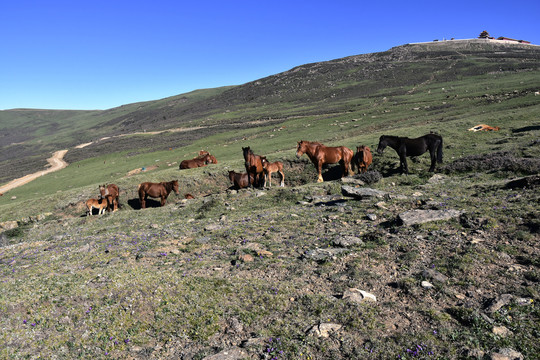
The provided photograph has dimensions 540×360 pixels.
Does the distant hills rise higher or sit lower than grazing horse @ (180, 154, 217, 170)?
higher

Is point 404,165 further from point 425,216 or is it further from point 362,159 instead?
point 425,216

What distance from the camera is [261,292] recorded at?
591 cm

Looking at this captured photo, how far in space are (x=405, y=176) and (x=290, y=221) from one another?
819 centimetres

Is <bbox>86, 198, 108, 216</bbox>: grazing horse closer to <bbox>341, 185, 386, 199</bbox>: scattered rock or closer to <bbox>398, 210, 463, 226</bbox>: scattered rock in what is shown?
<bbox>341, 185, 386, 199</bbox>: scattered rock

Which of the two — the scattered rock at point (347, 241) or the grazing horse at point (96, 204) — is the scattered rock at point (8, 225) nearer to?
the grazing horse at point (96, 204)

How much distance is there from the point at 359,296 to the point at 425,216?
4.18 meters

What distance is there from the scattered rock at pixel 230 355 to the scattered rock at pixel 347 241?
4.11 m

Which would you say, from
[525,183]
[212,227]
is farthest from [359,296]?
[525,183]

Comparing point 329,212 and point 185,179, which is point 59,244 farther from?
point 185,179

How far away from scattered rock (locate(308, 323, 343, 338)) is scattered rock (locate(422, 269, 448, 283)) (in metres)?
2.35

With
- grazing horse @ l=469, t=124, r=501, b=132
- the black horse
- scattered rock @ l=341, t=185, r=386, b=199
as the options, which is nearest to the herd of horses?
the black horse

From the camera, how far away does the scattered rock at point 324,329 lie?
185 inches

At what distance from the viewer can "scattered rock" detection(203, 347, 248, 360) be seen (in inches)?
171

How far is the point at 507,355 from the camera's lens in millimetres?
4031
